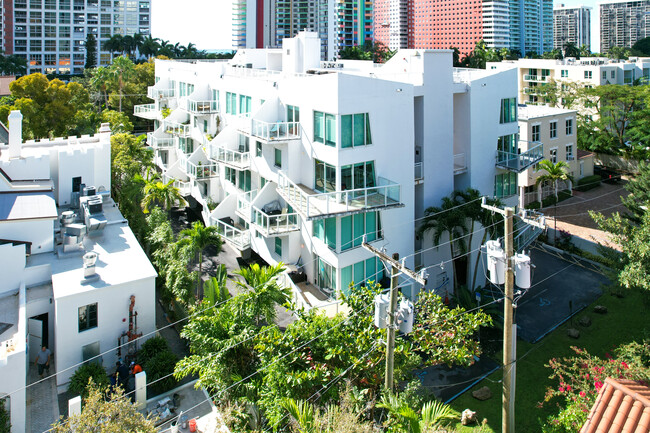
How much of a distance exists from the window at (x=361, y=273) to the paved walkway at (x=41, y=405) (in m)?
13.8

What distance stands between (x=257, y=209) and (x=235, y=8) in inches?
5351

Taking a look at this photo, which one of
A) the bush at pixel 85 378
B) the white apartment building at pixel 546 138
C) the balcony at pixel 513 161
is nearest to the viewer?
the bush at pixel 85 378

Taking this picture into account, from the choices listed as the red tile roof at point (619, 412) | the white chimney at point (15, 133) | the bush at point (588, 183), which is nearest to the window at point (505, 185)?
the red tile roof at point (619, 412)

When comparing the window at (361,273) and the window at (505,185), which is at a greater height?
the window at (505,185)

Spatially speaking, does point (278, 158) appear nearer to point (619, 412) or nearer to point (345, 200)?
point (345, 200)

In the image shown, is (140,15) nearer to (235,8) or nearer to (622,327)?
(235,8)

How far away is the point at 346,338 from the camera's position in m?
20.4

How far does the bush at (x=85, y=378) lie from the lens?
22.2 metres

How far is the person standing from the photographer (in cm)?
2383

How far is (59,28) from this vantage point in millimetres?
139500

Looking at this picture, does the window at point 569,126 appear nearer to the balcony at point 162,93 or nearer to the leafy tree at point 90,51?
the balcony at point 162,93

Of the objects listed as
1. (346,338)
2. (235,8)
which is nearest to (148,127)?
(346,338)

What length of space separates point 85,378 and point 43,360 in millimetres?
2899

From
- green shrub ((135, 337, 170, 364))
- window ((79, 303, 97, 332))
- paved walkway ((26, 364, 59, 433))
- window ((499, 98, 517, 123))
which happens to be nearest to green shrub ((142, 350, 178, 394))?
green shrub ((135, 337, 170, 364))
